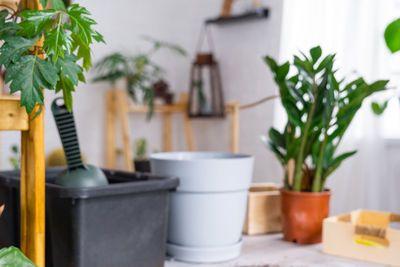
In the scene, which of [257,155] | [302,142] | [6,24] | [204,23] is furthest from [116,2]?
[6,24]

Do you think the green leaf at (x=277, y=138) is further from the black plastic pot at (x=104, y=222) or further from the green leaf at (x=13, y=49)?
the green leaf at (x=13, y=49)

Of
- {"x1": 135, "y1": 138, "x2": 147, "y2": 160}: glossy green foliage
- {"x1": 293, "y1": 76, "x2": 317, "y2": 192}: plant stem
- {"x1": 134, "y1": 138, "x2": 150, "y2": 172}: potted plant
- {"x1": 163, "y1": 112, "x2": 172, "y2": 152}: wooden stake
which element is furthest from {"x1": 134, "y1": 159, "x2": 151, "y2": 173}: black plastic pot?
{"x1": 293, "y1": 76, "x2": 317, "y2": 192}: plant stem

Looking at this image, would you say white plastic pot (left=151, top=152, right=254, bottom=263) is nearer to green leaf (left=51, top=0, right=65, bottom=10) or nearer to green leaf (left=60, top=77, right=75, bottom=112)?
green leaf (left=60, top=77, right=75, bottom=112)

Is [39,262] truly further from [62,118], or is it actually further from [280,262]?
[280,262]

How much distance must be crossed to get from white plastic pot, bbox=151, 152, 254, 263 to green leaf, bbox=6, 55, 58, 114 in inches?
13.9

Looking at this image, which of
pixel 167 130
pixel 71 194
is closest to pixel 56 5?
pixel 71 194

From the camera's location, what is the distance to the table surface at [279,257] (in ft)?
3.22

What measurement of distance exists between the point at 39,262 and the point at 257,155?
2.21 metres

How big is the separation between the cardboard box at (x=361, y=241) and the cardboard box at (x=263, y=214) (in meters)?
0.20

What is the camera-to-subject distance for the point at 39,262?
0.77 metres

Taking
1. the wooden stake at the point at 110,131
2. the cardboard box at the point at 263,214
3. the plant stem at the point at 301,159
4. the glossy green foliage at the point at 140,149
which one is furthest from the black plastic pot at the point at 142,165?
the plant stem at the point at 301,159

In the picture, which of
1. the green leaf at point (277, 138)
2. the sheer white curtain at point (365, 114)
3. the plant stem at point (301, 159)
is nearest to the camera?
the plant stem at point (301, 159)

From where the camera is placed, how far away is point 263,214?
126 centimetres

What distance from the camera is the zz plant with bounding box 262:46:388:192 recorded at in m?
1.01
